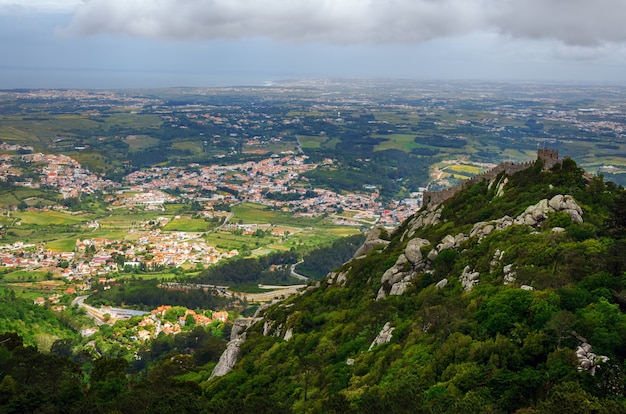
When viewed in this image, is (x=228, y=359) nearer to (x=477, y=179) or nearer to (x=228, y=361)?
(x=228, y=361)

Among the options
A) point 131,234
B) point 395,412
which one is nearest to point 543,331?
point 395,412

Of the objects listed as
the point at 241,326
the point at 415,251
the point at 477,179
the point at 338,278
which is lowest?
the point at 241,326

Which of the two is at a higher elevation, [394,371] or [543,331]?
[543,331]

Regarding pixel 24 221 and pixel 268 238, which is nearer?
pixel 268 238

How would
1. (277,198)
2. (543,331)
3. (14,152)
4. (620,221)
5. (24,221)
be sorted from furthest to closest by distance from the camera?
(14,152)
(277,198)
(24,221)
(620,221)
(543,331)

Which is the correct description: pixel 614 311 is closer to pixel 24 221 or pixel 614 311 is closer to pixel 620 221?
pixel 620 221

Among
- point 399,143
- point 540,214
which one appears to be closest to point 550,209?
point 540,214

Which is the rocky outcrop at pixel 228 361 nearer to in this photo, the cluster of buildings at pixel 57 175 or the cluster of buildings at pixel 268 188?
the cluster of buildings at pixel 268 188
